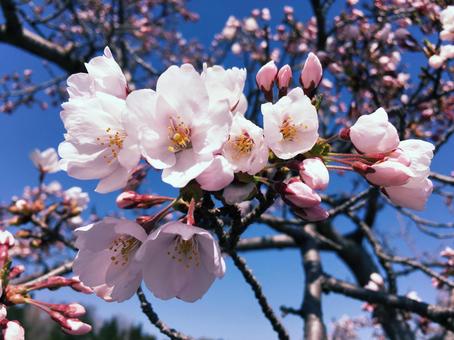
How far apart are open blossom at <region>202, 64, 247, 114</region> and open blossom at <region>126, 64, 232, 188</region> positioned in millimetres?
32

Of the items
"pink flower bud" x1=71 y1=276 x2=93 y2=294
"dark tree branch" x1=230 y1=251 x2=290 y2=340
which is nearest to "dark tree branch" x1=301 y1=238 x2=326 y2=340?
"dark tree branch" x1=230 y1=251 x2=290 y2=340

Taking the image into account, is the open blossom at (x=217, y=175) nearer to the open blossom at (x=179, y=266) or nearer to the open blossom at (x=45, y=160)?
the open blossom at (x=179, y=266)

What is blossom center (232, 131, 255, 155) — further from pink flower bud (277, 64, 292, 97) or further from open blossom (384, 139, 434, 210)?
open blossom (384, 139, 434, 210)

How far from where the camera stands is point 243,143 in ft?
3.67

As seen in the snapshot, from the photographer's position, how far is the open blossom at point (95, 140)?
113cm

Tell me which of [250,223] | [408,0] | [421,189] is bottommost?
[250,223]

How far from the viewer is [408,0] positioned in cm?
450

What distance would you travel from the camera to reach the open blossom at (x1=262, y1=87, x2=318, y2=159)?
109cm

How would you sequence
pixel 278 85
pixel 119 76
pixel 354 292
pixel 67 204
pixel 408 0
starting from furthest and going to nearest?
pixel 408 0
pixel 67 204
pixel 354 292
pixel 278 85
pixel 119 76

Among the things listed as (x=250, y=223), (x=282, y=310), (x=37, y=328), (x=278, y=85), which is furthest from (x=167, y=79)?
(x=37, y=328)

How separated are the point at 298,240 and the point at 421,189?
3617 mm

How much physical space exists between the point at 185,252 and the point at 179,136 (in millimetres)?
369

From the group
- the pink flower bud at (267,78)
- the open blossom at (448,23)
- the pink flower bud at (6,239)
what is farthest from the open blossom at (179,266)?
the open blossom at (448,23)

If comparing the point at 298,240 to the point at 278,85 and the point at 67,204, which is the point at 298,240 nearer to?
the point at 67,204
